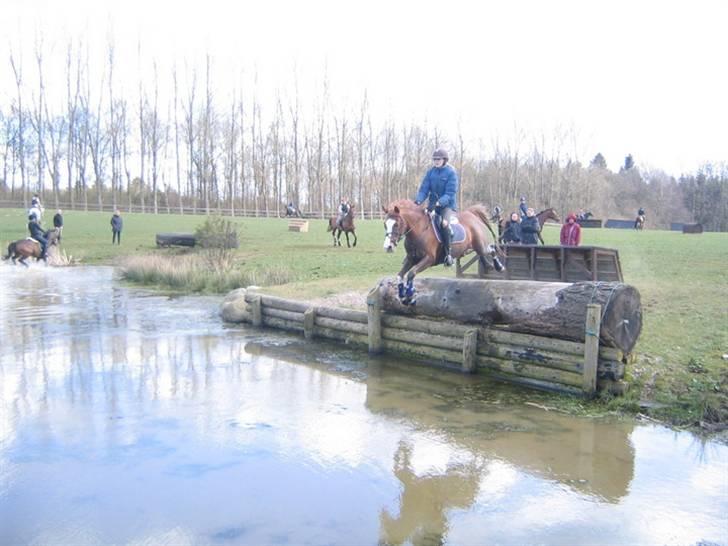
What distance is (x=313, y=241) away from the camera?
37.0m

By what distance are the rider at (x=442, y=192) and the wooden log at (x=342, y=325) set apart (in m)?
2.37

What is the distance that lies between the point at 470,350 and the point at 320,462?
13.4 ft

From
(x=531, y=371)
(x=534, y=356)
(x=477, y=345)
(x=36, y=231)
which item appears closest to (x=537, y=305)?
(x=534, y=356)

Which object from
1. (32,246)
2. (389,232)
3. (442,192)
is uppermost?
(442,192)

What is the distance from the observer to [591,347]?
847 centimetres

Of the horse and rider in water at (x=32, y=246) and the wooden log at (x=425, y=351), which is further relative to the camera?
the horse and rider in water at (x=32, y=246)

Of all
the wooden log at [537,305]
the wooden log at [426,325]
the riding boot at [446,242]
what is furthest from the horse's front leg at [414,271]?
the wooden log at [426,325]

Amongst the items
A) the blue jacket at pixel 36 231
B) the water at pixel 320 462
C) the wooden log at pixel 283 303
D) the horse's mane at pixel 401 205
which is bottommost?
the water at pixel 320 462

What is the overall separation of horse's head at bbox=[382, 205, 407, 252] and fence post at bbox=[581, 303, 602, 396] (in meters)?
3.08

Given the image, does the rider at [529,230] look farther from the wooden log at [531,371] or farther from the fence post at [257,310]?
the wooden log at [531,371]

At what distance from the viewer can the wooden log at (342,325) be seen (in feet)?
39.7

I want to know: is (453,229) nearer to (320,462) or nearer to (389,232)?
(389,232)

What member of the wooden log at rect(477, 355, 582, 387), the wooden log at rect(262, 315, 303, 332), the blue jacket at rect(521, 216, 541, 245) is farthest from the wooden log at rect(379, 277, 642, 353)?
the blue jacket at rect(521, 216, 541, 245)

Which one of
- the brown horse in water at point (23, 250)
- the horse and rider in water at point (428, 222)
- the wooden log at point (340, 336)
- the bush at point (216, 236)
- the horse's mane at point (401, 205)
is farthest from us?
the bush at point (216, 236)
